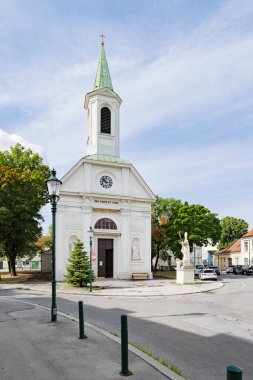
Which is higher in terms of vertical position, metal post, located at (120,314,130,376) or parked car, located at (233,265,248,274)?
metal post, located at (120,314,130,376)

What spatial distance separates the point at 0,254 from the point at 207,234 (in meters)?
25.0

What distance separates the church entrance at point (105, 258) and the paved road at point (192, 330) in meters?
16.3

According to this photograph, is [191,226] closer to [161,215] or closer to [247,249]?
[161,215]

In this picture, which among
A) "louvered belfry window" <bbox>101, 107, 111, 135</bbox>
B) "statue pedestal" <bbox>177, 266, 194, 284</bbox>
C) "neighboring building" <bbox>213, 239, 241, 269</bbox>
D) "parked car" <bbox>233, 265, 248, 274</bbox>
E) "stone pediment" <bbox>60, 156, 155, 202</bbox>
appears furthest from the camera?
"neighboring building" <bbox>213, 239, 241, 269</bbox>

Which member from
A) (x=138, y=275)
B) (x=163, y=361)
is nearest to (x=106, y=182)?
(x=138, y=275)

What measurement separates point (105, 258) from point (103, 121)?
1423 centimetres

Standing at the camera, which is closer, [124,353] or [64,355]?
[124,353]

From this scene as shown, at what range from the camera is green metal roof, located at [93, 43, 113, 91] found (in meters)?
37.5

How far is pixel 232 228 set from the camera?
85.2 m

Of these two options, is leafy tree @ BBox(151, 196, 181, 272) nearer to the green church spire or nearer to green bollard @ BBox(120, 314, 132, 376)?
the green church spire

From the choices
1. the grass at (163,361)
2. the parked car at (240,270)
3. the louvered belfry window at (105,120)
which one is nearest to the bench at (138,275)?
the louvered belfry window at (105,120)

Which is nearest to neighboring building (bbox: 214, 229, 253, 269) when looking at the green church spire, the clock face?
the clock face

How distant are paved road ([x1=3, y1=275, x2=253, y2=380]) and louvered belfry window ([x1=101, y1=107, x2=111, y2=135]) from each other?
75.8 feet

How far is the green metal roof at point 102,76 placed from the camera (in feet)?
123
